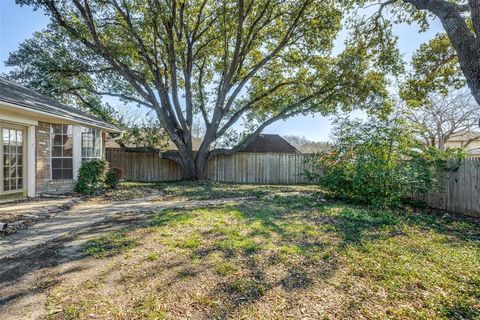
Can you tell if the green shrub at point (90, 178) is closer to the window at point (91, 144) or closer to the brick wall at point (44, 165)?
the brick wall at point (44, 165)

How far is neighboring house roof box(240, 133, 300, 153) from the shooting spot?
18500mm

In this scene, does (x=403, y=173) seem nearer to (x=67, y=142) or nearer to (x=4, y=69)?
(x=67, y=142)

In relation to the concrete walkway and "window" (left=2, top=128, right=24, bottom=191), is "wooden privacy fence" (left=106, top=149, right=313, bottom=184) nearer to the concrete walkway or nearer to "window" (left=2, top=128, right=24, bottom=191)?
the concrete walkway

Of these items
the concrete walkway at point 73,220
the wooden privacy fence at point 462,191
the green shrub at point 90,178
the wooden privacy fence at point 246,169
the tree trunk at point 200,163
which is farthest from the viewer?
the wooden privacy fence at point 246,169

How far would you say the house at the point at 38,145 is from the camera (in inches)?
265

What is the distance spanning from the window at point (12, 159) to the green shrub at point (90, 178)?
148 cm

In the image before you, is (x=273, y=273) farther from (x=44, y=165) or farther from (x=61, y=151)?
(x=61, y=151)

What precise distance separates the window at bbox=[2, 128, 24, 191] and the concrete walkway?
213cm

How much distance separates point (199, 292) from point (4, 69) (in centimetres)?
1659

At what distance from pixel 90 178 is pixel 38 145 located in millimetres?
1688

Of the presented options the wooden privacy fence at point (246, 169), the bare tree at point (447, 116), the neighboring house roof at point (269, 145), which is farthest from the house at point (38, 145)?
the bare tree at point (447, 116)

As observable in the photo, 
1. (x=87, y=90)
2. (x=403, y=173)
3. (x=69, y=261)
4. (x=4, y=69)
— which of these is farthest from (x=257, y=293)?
(x=4, y=69)

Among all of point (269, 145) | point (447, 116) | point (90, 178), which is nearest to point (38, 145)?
point (90, 178)

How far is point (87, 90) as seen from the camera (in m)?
14.3
